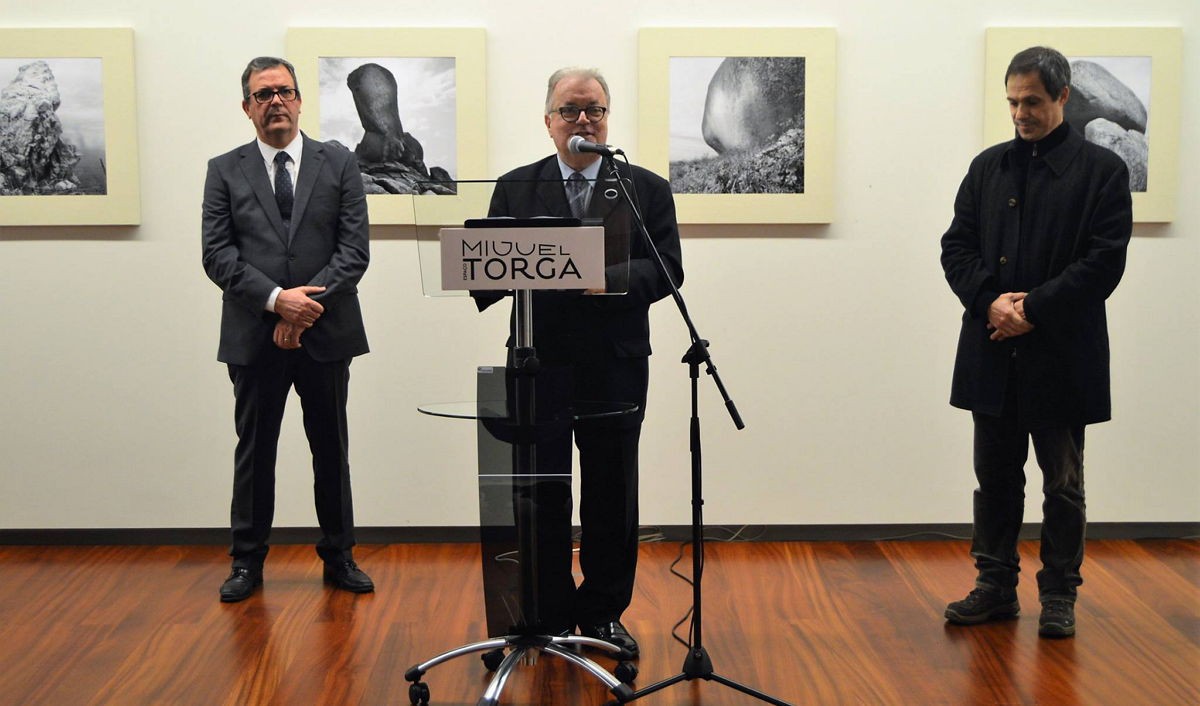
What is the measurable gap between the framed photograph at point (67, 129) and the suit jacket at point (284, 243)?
0.92m

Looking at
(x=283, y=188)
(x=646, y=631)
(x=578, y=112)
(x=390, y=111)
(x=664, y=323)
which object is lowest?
(x=646, y=631)

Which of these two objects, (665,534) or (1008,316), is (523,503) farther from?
(665,534)

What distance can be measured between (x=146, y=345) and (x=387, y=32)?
1726mm

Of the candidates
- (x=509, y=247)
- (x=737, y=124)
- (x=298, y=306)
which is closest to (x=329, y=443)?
(x=298, y=306)

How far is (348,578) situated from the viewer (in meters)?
4.50

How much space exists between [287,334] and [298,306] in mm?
134

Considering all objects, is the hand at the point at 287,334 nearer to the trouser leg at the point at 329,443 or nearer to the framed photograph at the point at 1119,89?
the trouser leg at the point at 329,443

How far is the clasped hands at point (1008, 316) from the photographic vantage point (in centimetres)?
376

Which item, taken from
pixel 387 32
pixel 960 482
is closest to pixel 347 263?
pixel 387 32

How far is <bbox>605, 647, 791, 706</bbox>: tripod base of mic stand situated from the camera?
319 cm

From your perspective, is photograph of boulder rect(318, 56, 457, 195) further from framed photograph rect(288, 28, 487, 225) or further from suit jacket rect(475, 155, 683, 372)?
suit jacket rect(475, 155, 683, 372)

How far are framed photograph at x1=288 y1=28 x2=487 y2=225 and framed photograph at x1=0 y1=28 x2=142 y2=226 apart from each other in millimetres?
771

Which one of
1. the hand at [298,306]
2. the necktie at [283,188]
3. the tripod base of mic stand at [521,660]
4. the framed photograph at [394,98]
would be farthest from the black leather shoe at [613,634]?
the framed photograph at [394,98]

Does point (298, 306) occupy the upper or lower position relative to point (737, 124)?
lower
